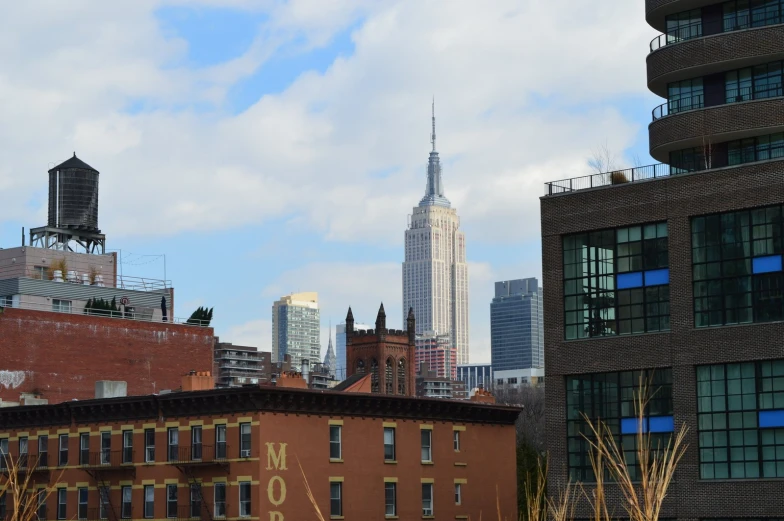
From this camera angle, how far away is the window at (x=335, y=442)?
6279 cm

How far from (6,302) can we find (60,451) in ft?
81.9

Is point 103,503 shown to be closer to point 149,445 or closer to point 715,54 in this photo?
point 149,445

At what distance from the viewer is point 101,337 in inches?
3415

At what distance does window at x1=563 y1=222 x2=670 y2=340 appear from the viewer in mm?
56656

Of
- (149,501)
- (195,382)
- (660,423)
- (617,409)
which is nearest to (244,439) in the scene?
(195,382)

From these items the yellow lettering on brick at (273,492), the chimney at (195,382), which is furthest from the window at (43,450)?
the yellow lettering on brick at (273,492)

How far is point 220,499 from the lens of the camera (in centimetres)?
6078

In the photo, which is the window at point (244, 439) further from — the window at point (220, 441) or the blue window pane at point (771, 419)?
the blue window pane at point (771, 419)

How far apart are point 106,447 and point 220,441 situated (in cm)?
860

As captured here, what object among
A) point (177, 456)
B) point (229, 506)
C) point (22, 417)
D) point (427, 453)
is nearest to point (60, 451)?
point (22, 417)

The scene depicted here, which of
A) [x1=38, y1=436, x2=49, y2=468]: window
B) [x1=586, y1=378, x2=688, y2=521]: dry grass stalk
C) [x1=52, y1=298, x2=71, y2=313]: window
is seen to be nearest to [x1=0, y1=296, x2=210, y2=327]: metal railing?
[x1=52, y1=298, x2=71, y2=313]: window

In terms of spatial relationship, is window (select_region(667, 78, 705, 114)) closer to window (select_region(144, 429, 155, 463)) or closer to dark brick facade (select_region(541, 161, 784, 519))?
dark brick facade (select_region(541, 161, 784, 519))

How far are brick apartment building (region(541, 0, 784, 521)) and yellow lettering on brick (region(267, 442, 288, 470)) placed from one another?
12633 mm

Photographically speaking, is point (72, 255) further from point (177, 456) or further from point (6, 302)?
point (177, 456)
